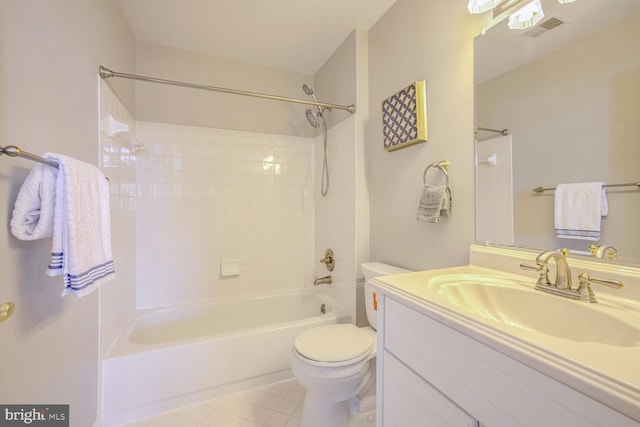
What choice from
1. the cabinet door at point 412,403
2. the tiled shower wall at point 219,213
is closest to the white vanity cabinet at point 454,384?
the cabinet door at point 412,403

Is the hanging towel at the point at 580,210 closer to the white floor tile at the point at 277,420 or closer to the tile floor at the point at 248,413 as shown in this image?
the tile floor at the point at 248,413

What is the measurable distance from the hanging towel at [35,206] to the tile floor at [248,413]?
1.22m

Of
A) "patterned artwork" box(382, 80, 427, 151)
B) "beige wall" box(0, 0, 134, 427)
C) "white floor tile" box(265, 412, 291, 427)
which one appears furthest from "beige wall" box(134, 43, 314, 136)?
"white floor tile" box(265, 412, 291, 427)

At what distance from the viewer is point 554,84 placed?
0.89 metres

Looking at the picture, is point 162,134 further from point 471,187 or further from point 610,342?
point 610,342

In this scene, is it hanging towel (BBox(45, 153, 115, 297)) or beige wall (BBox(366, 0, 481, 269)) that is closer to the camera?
hanging towel (BBox(45, 153, 115, 297))

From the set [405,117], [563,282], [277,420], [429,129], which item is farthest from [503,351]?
[277,420]

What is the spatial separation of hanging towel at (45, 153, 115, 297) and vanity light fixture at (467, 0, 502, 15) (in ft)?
5.29

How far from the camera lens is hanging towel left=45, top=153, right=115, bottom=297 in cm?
81

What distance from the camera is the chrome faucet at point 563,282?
0.71 m

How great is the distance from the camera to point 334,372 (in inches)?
46.2

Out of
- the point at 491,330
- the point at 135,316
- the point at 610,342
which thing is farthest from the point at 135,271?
the point at 610,342

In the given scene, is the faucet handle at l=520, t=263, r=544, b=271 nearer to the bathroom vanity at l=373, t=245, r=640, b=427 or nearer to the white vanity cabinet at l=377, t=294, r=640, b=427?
the bathroom vanity at l=373, t=245, r=640, b=427

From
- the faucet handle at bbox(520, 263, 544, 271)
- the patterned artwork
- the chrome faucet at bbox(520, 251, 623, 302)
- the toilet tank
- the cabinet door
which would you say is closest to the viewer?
the cabinet door
